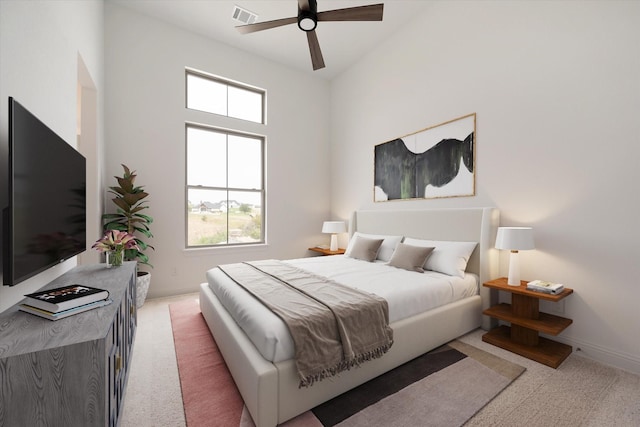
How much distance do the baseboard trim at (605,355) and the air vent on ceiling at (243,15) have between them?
196 inches

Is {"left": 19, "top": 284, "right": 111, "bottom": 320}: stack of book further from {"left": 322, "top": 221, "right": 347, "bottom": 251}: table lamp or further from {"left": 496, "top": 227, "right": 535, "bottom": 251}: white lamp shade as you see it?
{"left": 322, "top": 221, "right": 347, "bottom": 251}: table lamp

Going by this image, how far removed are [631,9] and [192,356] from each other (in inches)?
174

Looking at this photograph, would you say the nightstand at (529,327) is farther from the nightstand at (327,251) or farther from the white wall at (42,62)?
the white wall at (42,62)

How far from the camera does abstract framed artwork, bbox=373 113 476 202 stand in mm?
3121

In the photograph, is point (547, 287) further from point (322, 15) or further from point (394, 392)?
point (322, 15)

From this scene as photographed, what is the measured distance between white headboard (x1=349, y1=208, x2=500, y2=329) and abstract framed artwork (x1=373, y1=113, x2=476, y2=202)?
11.1 inches

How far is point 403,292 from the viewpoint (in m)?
2.18

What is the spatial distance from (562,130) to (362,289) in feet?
7.50

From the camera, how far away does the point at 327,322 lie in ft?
5.48

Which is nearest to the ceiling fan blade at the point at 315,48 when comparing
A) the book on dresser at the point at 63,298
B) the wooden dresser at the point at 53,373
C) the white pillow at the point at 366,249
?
the white pillow at the point at 366,249

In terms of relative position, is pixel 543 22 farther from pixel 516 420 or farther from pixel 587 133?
pixel 516 420

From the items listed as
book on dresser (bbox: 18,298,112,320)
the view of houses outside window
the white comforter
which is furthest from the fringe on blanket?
the view of houses outside window

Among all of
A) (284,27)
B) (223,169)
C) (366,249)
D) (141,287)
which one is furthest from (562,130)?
(141,287)

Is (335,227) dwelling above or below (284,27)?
below
